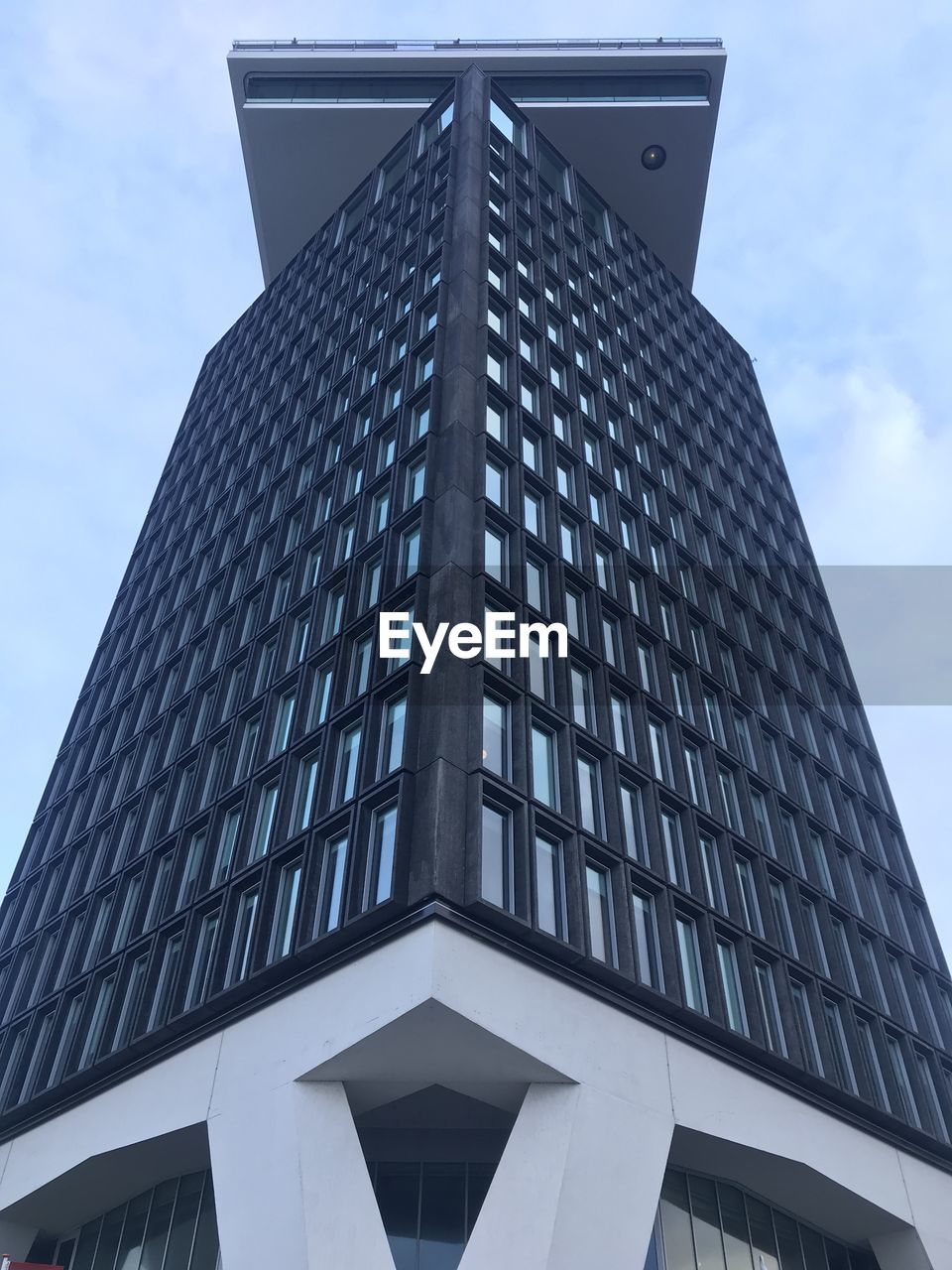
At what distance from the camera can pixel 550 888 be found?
25.6 m

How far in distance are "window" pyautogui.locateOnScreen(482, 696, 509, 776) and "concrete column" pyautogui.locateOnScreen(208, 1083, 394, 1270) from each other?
7.71 metres

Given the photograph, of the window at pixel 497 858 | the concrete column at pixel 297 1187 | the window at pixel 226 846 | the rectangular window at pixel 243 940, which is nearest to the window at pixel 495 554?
the window at pixel 497 858

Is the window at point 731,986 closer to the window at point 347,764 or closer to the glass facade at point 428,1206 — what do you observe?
the glass facade at point 428,1206

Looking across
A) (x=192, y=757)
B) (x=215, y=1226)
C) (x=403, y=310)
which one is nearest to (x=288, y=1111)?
(x=215, y=1226)

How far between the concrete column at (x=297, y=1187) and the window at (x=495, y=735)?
7.71 meters

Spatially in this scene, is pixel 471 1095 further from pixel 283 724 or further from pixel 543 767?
pixel 283 724

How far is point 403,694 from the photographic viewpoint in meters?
27.3

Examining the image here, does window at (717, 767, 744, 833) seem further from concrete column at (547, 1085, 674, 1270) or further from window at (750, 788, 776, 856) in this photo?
concrete column at (547, 1085, 674, 1270)

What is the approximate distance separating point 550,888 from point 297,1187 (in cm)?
817

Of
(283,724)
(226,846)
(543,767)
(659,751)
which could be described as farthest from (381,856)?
(659,751)

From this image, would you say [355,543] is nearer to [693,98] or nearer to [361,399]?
[361,399]

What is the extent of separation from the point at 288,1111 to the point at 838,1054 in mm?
16286

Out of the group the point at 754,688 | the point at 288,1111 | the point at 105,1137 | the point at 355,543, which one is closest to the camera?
the point at 288,1111

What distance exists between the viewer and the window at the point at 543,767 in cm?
2720
